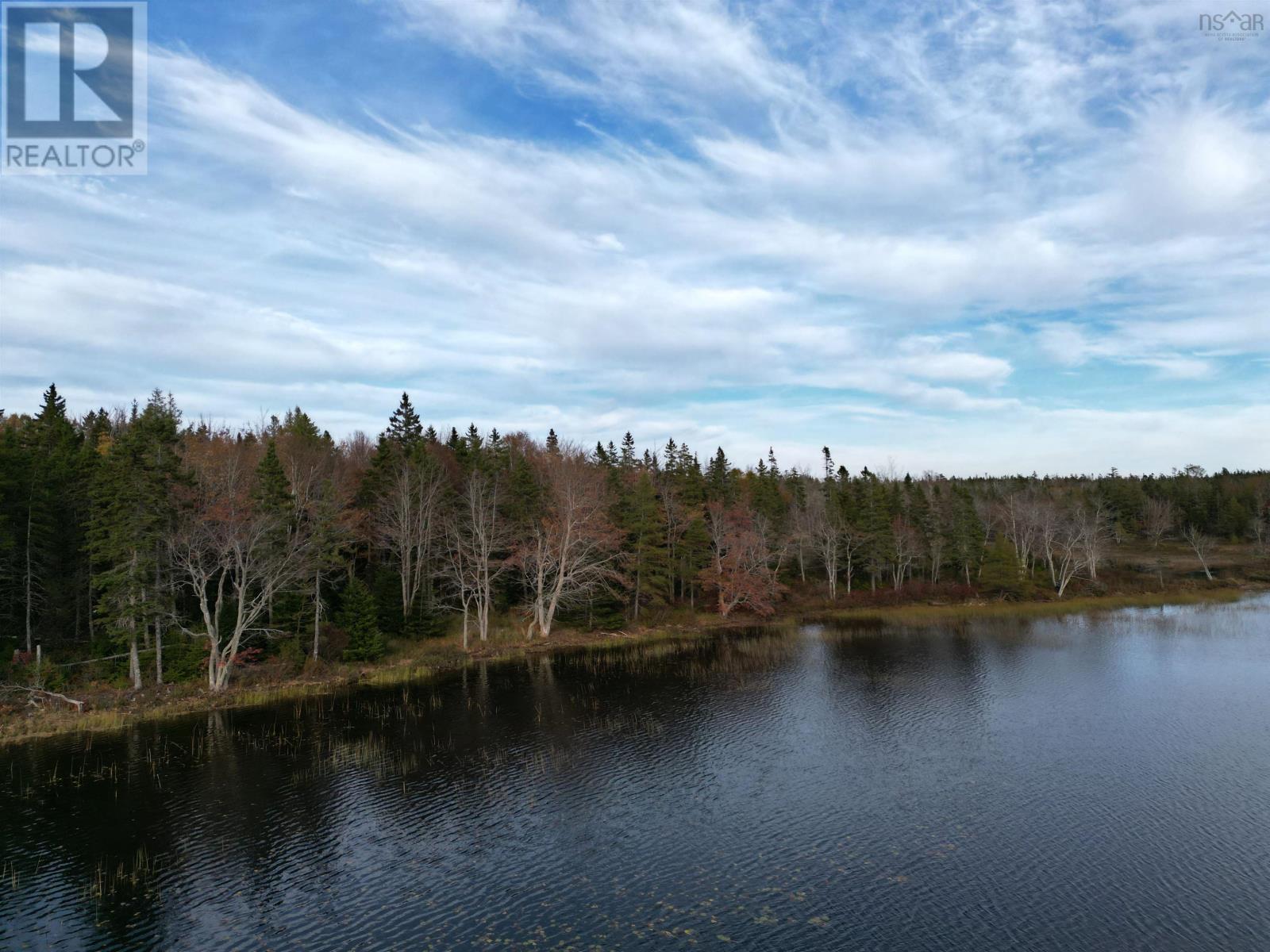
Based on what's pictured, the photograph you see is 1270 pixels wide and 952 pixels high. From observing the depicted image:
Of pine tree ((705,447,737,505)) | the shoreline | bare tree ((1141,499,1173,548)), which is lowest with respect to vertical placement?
the shoreline

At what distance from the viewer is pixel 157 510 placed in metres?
47.0

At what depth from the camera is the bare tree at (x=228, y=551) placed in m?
46.0

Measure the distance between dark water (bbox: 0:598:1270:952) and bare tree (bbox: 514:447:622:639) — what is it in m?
21.7

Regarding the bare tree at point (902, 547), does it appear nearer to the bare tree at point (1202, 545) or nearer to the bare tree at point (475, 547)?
the bare tree at point (1202, 545)

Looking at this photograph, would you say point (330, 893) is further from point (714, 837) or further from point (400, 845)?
point (714, 837)

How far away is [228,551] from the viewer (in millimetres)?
45375

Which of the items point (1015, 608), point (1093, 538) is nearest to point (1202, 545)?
point (1093, 538)

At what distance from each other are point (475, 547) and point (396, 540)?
9.14 metres

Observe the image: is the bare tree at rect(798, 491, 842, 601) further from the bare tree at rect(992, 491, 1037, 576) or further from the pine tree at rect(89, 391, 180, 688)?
the pine tree at rect(89, 391, 180, 688)

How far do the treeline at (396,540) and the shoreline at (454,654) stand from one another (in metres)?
2.03

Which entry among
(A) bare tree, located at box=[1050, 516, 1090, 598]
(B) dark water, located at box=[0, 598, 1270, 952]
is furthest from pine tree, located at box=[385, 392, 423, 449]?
(A) bare tree, located at box=[1050, 516, 1090, 598]

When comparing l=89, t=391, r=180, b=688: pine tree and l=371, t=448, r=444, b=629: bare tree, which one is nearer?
l=89, t=391, r=180, b=688: pine tree

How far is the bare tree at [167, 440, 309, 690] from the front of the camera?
4600 cm

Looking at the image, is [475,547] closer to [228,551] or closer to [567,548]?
[567,548]
